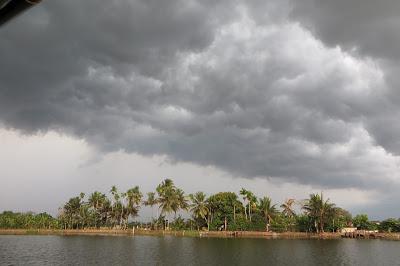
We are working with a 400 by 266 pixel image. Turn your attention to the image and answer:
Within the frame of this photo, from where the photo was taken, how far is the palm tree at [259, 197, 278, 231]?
105875 mm

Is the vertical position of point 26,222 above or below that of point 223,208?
below

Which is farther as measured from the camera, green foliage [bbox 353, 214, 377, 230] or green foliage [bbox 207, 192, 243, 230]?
green foliage [bbox 353, 214, 377, 230]

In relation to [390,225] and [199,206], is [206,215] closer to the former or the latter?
[199,206]

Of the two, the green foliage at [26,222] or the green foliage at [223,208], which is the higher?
Answer: the green foliage at [223,208]

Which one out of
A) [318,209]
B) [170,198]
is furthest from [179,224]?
[318,209]

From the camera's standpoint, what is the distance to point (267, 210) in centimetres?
10619

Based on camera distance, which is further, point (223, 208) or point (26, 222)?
point (26, 222)

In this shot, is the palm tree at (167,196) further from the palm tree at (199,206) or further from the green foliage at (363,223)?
the green foliage at (363,223)

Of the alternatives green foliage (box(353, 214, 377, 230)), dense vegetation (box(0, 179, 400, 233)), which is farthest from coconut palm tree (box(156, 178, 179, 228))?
green foliage (box(353, 214, 377, 230))

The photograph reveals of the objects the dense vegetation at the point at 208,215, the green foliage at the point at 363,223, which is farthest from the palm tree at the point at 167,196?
the green foliage at the point at 363,223

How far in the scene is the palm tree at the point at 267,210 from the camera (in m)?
106

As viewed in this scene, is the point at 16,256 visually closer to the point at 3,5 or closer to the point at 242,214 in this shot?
the point at 3,5

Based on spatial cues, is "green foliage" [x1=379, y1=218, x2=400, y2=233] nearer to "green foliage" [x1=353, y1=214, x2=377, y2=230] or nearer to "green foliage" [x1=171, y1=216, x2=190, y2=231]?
"green foliage" [x1=353, y1=214, x2=377, y2=230]

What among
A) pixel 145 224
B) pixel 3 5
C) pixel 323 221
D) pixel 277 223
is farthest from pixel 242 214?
pixel 3 5
